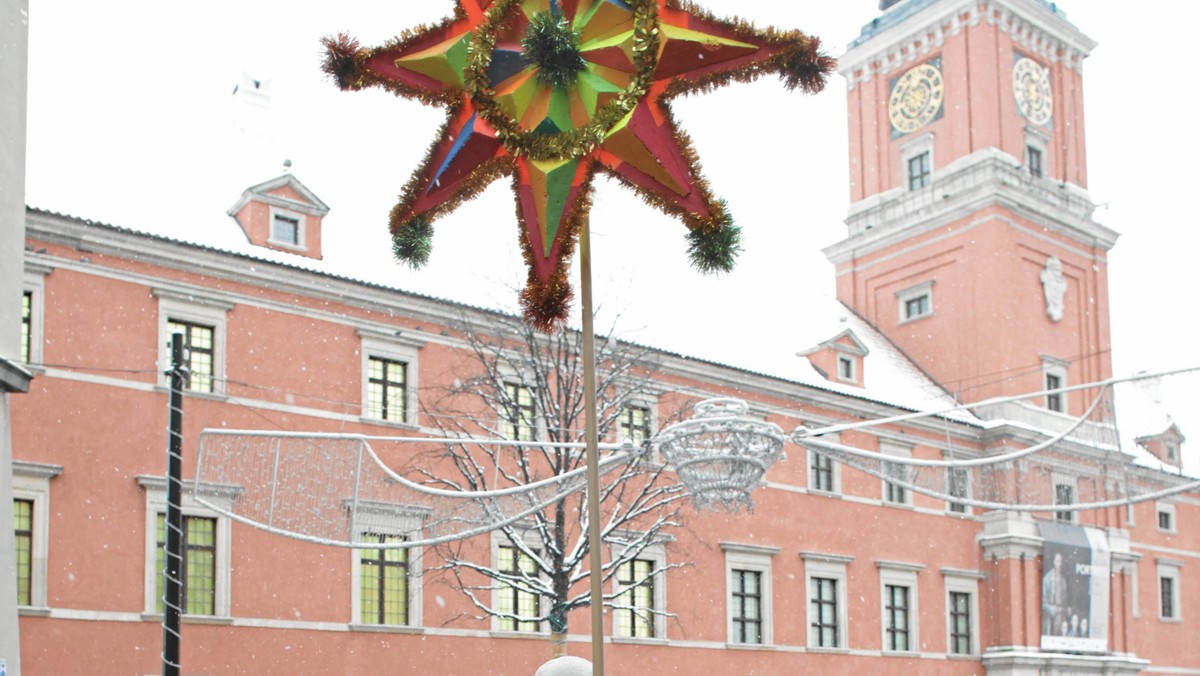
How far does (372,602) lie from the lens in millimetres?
26594

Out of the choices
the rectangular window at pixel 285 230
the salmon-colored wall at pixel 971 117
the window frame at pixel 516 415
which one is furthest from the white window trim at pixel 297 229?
the salmon-colored wall at pixel 971 117

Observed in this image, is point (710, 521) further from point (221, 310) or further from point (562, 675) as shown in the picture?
point (562, 675)

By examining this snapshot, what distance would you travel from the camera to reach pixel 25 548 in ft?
73.7

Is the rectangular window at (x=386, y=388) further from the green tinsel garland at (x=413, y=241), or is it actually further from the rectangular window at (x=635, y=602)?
the green tinsel garland at (x=413, y=241)

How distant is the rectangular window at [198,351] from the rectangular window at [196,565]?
2.28 meters

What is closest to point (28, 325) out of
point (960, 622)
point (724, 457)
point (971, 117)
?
point (724, 457)

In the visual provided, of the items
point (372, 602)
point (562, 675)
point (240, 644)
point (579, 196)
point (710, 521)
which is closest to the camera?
point (579, 196)

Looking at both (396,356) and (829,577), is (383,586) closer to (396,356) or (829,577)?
(396,356)

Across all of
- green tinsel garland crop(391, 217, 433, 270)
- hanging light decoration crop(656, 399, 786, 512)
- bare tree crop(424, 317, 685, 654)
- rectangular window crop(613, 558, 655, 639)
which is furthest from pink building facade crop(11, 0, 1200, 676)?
green tinsel garland crop(391, 217, 433, 270)

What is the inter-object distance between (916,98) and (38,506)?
29000 mm

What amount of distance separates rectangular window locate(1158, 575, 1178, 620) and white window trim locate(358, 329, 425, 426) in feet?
88.0

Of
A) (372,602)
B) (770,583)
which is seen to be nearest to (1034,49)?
(770,583)

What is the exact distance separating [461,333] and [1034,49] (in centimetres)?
2307

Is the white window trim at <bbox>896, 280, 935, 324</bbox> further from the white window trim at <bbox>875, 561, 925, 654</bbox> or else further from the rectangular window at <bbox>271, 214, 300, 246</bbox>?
the rectangular window at <bbox>271, 214, 300, 246</bbox>
